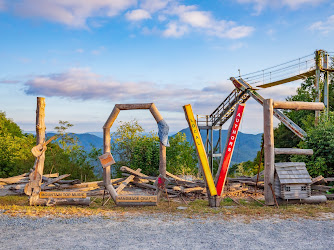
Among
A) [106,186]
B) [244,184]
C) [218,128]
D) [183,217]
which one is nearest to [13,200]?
[106,186]

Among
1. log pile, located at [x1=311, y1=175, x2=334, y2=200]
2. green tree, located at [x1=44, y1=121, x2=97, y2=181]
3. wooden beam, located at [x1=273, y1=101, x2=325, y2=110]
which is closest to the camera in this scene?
wooden beam, located at [x1=273, y1=101, x2=325, y2=110]

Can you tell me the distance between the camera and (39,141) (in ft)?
38.4

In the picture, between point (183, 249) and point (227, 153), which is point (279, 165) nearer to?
point (227, 153)

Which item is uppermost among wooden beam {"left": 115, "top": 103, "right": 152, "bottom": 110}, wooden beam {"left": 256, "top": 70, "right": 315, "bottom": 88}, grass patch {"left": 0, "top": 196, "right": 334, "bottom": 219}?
wooden beam {"left": 256, "top": 70, "right": 315, "bottom": 88}

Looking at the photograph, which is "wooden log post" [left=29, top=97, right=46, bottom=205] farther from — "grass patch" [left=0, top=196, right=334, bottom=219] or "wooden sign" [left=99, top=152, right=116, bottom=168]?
"wooden sign" [left=99, top=152, right=116, bottom=168]

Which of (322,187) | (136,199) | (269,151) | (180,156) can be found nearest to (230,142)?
(269,151)

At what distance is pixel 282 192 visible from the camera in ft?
36.7

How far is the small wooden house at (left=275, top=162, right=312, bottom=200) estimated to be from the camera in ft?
36.7

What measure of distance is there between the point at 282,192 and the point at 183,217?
3.94 metres

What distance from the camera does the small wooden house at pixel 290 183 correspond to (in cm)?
1120

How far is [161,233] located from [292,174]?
5.90 meters

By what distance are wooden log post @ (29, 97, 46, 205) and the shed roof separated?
857cm

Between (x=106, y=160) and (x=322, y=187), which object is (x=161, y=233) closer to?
(x=106, y=160)

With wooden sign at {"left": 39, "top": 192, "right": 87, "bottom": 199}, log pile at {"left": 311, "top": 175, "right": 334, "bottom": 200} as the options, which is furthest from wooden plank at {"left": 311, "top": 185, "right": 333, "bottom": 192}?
wooden sign at {"left": 39, "top": 192, "right": 87, "bottom": 199}
